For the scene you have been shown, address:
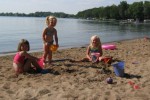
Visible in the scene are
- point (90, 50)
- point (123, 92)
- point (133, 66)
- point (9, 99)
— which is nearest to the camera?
point (9, 99)

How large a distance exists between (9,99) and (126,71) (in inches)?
158

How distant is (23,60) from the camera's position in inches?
348

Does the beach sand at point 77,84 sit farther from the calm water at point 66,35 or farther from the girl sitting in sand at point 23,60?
the calm water at point 66,35

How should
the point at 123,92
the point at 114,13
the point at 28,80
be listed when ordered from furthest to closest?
the point at 114,13
the point at 28,80
the point at 123,92

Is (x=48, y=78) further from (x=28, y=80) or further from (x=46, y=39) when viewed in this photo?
(x=46, y=39)

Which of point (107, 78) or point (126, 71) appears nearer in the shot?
point (107, 78)

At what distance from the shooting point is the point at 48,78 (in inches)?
326

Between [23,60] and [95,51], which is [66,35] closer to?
[95,51]

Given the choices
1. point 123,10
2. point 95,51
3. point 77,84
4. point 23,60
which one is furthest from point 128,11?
point 77,84

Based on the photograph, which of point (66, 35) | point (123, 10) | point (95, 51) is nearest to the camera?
point (95, 51)

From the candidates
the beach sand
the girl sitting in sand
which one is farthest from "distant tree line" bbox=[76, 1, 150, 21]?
the girl sitting in sand

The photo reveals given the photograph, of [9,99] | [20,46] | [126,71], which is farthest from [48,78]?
[126,71]

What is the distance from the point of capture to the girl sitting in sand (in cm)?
871

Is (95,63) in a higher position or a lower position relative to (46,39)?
lower
